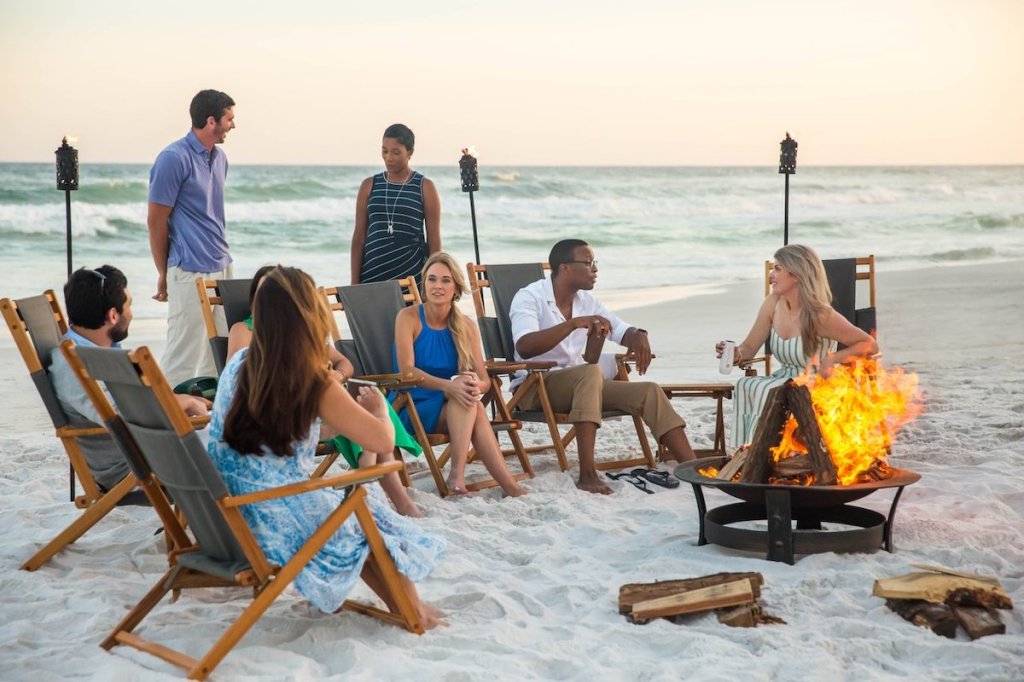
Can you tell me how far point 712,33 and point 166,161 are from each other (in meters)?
16.7

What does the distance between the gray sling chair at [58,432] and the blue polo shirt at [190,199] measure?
1.36 metres

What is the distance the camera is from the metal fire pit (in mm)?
3779

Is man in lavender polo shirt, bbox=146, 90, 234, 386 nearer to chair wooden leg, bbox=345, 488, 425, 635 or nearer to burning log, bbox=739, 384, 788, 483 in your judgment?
chair wooden leg, bbox=345, 488, 425, 635

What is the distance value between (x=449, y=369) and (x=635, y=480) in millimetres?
976

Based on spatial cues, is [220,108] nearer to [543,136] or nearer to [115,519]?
[115,519]

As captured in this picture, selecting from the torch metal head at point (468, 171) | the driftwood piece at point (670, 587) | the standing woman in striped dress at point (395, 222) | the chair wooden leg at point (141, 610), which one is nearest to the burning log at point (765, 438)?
the driftwood piece at point (670, 587)

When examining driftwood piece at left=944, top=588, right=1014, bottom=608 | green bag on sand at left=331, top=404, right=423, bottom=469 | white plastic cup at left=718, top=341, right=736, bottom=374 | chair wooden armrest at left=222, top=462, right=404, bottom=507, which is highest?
white plastic cup at left=718, top=341, right=736, bottom=374

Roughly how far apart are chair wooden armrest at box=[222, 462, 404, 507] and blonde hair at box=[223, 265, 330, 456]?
14cm

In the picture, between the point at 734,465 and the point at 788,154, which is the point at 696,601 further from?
the point at 788,154

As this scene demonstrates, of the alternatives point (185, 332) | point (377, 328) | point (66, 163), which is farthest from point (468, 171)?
point (66, 163)

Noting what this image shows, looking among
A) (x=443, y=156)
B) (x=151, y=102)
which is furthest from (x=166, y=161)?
(x=443, y=156)

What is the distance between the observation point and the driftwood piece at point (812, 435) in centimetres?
381

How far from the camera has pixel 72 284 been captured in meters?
4.18

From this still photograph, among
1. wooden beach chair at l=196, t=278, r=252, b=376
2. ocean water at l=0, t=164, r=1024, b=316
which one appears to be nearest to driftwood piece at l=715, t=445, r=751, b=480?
wooden beach chair at l=196, t=278, r=252, b=376
